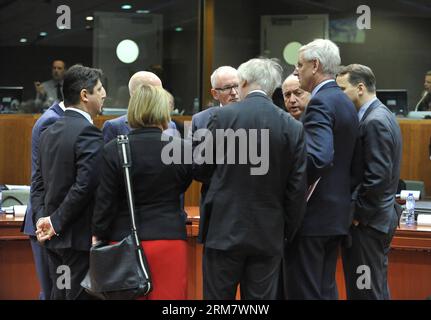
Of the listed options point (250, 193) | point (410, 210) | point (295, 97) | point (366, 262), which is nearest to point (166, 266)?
point (250, 193)

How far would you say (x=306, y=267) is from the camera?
10.8 ft

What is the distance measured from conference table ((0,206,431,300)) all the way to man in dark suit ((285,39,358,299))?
3.04 feet

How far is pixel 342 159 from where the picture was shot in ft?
11.0

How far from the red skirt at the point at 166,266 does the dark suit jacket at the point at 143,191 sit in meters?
0.04

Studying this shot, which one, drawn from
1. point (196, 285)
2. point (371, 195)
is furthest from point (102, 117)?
point (371, 195)

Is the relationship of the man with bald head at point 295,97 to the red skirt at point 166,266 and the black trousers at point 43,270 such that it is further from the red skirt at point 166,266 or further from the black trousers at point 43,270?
the black trousers at point 43,270

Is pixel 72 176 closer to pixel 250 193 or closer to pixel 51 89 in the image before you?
pixel 250 193

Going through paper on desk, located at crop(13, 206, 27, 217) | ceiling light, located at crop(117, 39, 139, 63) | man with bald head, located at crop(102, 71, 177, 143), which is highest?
ceiling light, located at crop(117, 39, 139, 63)

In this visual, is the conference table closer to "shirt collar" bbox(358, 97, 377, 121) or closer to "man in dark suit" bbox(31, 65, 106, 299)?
"shirt collar" bbox(358, 97, 377, 121)

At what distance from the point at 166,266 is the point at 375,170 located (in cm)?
103

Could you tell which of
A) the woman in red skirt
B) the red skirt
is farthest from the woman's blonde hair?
the red skirt

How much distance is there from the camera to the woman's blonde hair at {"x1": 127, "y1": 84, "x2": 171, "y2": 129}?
3184mm

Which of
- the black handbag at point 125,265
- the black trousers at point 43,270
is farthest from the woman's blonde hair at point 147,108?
the black trousers at point 43,270
